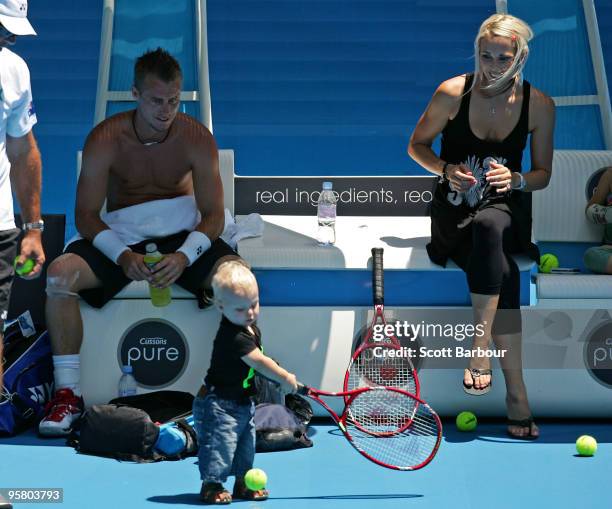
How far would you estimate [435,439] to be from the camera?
505cm

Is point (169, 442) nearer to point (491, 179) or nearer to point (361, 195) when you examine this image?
point (491, 179)

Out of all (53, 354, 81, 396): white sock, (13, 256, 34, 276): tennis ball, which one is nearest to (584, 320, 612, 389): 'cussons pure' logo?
(53, 354, 81, 396): white sock

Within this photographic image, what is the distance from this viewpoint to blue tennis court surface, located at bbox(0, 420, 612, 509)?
179 inches

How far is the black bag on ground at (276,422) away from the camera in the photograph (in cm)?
528

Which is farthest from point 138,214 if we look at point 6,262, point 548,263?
point 548,263

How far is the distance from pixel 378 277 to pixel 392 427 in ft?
2.93

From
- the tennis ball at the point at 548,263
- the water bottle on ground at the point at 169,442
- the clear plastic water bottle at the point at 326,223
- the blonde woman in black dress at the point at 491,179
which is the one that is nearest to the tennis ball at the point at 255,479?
the water bottle on ground at the point at 169,442

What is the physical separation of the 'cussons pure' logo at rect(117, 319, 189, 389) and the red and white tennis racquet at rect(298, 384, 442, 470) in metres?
1.03

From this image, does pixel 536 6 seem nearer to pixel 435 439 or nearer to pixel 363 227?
pixel 363 227

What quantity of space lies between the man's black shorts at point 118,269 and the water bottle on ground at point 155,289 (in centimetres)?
8

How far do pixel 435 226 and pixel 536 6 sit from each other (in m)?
2.79

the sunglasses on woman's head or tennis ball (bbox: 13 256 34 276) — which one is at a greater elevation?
the sunglasses on woman's head

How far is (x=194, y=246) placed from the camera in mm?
5602

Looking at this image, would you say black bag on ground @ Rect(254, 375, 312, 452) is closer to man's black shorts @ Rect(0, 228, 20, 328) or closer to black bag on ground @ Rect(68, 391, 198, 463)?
black bag on ground @ Rect(68, 391, 198, 463)
